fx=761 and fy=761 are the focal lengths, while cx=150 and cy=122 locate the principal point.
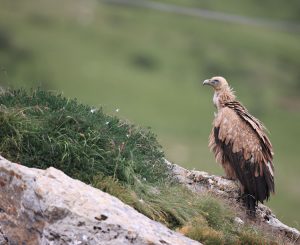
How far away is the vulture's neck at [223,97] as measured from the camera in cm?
1472

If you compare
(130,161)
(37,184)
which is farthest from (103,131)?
(37,184)

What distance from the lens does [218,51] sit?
4619 inches

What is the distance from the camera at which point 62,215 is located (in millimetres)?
9109

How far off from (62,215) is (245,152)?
5.12 meters

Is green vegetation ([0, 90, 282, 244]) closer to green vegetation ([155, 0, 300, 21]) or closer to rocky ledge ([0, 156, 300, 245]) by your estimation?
rocky ledge ([0, 156, 300, 245])

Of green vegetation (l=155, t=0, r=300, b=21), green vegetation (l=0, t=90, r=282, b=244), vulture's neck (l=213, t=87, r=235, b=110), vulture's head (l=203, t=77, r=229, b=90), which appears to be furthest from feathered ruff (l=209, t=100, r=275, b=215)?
green vegetation (l=155, t=0, r=300, b=21)

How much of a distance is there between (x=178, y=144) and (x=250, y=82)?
20.4m

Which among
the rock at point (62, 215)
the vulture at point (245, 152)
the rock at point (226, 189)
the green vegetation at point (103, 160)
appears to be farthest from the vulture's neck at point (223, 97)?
the rock at point (62, 215)

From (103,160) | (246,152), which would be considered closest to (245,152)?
(246,152)

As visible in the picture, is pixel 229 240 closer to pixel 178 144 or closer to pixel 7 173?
pixel 7 173

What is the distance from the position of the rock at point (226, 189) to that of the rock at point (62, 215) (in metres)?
2.88

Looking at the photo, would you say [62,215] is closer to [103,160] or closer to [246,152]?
[103,160]

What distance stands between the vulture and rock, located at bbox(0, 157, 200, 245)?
3.70 metres

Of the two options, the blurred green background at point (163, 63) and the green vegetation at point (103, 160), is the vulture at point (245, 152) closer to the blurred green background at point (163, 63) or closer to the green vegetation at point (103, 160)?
the green vegetation at point (103, 160)
